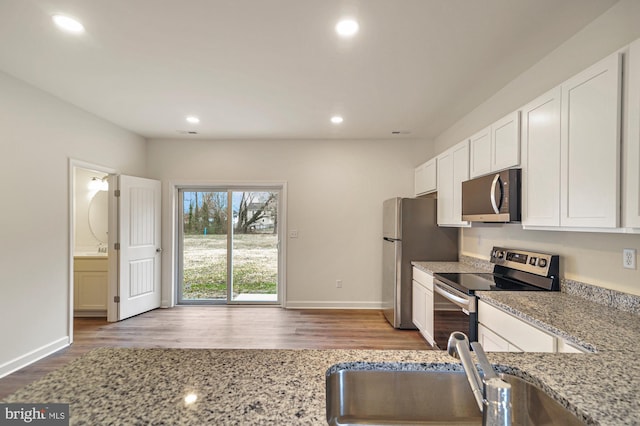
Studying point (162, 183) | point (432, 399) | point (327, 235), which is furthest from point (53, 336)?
point (432, 399)

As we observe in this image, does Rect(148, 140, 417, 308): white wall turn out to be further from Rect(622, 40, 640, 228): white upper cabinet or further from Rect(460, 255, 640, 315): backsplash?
Rect(622, 40, 640, 228): white upper cabinet

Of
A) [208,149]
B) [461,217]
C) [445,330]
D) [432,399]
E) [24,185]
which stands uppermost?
[208,149]

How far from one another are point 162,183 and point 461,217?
14.1 feet

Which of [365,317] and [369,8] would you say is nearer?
[369,8]

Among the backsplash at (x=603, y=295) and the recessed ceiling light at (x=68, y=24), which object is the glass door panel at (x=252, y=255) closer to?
the recessed ceiling light at (x=68, y=24)

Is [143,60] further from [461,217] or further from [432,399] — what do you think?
[461,217]

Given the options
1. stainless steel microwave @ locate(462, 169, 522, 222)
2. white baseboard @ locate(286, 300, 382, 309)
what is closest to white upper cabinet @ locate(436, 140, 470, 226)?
stainless steel microwave @ locate(462, 169, 522, 222)

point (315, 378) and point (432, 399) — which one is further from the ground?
point (315, 378)

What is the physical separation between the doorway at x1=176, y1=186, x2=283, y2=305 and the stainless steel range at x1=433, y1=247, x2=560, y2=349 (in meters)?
2.66

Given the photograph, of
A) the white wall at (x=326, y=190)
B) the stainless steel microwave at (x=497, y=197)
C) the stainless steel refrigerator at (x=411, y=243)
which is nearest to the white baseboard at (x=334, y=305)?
the white wall at (x=326, y=190)

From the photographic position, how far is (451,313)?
2477 millimetres

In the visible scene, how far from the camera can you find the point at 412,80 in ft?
8.64

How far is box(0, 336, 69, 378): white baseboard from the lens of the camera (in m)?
2.54
